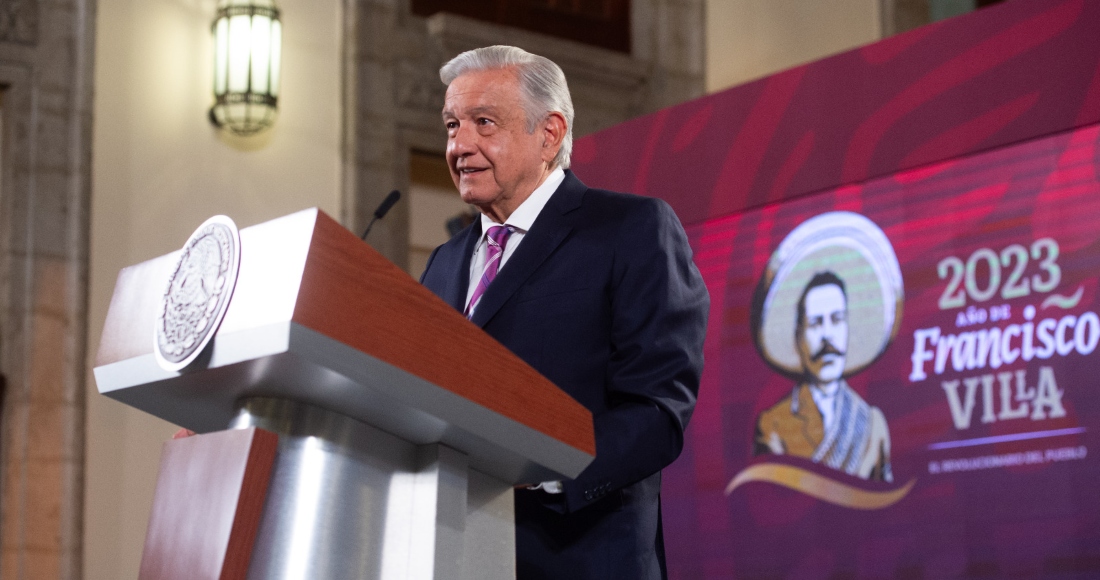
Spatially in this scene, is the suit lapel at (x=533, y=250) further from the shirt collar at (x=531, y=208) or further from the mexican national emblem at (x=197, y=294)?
the mexican national emblem at (x=197, y=294)

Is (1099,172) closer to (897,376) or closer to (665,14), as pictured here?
(897,376)

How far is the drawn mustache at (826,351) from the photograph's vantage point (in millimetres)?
4355

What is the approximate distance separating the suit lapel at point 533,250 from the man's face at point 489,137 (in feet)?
0.21

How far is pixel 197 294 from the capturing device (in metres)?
1.05

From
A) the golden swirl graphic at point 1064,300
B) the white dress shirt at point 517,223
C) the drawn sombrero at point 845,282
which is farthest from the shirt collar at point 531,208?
the drawn sombrero at point 845,282

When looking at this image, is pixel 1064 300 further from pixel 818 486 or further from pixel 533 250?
pixel 533 250

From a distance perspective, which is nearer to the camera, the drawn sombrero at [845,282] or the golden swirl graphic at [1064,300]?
the golden swirl graphic at [1064,300]

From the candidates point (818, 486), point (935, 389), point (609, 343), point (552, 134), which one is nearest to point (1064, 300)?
point (935, 389)

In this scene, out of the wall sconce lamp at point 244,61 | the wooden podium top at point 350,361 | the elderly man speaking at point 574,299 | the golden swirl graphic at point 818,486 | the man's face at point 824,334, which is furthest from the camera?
the wall sconce lamp at point 244,61

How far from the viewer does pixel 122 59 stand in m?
5.63

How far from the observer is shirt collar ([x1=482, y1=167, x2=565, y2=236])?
161 cm

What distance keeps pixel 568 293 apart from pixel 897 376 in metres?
2.92

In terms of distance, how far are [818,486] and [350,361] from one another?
11.9ft

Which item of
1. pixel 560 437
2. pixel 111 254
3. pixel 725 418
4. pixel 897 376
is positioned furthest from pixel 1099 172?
pixel 111 254
